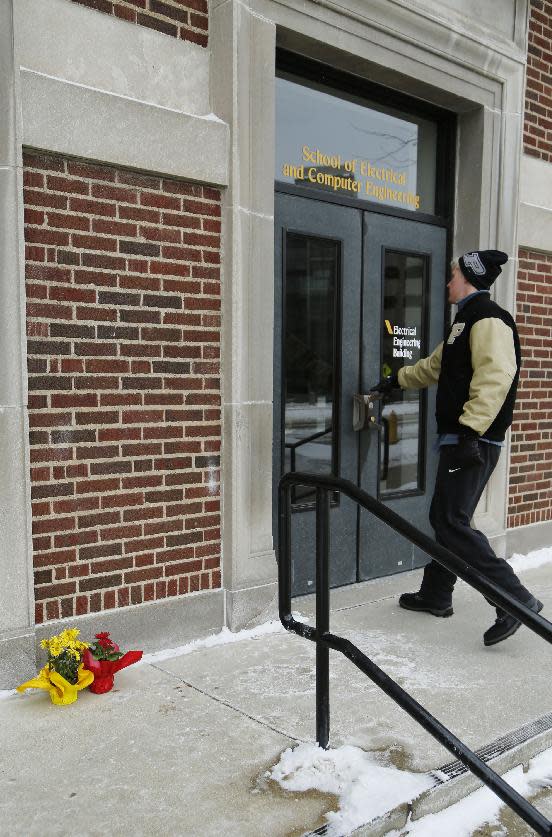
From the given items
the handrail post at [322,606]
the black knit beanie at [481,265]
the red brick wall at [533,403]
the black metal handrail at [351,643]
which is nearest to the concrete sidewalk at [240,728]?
the handrail post at [322,606]

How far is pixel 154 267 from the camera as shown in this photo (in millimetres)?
3854

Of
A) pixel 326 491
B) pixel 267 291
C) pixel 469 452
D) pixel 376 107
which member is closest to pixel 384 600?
pixel 469 452

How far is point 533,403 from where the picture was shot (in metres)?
6.09

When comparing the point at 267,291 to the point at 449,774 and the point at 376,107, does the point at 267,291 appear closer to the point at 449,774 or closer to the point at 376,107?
the point at 376,107

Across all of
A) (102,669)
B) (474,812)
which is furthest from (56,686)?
(474,812)

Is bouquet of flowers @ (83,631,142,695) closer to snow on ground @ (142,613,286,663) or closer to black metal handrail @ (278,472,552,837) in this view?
snow on ground @ (142,613,286,663)

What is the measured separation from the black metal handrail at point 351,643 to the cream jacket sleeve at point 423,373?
1932 mm

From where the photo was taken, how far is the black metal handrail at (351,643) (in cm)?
217

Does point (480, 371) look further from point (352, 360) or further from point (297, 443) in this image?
point (297, 443)

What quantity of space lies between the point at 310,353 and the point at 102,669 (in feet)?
7.41

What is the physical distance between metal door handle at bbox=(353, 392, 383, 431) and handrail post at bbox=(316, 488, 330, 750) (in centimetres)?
217

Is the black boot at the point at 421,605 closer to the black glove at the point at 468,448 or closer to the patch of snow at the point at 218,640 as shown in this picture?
the patch of snow at the point at 218,640

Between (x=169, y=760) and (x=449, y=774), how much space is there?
3.28 ft

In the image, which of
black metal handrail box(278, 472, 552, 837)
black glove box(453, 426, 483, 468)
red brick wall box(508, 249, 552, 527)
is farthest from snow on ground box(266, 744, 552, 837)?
red brick wall box(508, 249, 552, 527)
